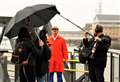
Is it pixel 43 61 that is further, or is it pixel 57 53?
pixel 57 53

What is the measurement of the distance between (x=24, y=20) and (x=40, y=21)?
42.9 inches

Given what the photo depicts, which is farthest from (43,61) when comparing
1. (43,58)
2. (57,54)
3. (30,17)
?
(57,54)

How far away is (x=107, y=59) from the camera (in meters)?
10.4

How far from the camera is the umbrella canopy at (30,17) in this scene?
959 centimetres

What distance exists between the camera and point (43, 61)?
9359 mm

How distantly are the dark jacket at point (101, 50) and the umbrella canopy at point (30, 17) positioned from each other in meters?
1.22

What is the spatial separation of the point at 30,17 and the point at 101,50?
1.69m

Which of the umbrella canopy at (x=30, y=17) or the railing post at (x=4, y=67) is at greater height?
the umbrella canopy at (x=30, y=17)

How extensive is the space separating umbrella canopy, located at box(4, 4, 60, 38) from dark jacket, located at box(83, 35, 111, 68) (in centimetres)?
122

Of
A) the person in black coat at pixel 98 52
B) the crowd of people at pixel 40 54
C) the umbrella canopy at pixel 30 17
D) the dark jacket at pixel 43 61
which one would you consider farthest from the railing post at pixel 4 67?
the person in black coat at pixel 98 52

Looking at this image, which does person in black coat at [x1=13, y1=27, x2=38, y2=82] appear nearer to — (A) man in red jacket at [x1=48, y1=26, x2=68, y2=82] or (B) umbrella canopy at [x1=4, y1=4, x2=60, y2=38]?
(B) umbrella canopy at [x1=4, y1=4, x2=60, y2=38]

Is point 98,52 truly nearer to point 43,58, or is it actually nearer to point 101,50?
point 101,50

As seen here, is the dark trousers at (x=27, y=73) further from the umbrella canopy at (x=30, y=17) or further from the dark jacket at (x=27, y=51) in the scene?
the umbrella canopy at (x=30, y=17)

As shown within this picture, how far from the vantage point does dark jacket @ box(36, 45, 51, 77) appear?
928cm
